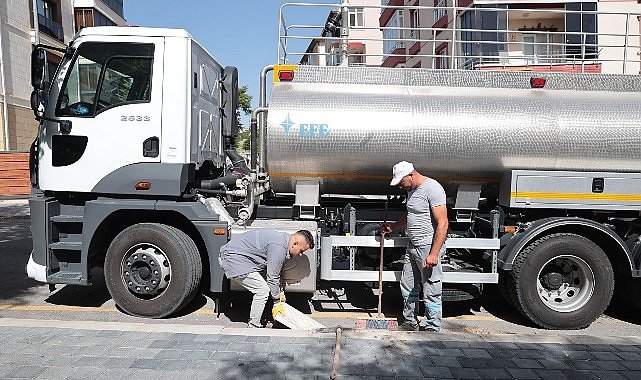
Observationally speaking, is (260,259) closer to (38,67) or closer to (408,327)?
(408,327)

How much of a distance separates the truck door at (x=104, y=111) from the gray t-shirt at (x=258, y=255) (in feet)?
4.10

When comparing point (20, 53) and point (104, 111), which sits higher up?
point (20, 53)

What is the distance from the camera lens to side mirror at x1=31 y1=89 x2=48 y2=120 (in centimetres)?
488

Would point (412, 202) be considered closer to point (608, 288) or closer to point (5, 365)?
point (608, 288)

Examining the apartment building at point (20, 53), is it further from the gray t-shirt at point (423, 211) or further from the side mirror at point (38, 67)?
the gray t-shirt at point (423, 211)

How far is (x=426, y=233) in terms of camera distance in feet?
15.8

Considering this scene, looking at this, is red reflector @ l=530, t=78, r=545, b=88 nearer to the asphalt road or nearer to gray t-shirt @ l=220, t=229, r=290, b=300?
the asphalt road

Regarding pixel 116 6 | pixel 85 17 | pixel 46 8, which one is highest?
pixel 116 6

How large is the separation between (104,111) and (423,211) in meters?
3.40

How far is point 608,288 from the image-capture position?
507 cm

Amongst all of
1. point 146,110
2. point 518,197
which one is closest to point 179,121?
point 146,110

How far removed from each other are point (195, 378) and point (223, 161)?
3.49 metres

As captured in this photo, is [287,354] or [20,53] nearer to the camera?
[287,354]

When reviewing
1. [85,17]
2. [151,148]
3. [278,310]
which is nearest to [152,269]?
[151,148]
